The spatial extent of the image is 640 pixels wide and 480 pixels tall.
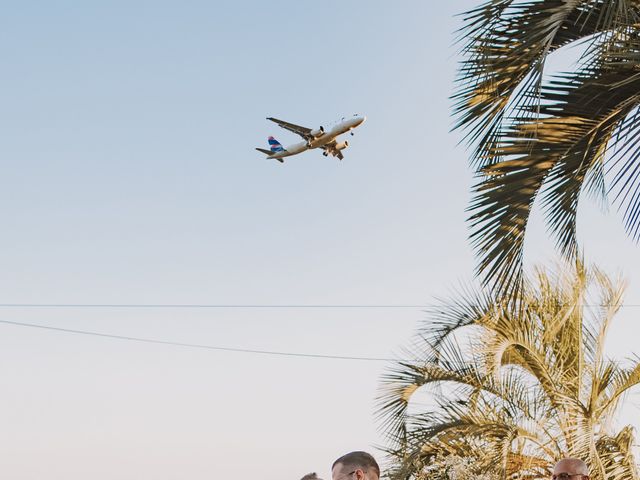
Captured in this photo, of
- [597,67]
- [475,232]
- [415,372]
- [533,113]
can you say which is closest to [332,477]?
[475,232]

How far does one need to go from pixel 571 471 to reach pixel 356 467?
2745 mm

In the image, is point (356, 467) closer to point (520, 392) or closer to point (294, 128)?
point (520, 392)

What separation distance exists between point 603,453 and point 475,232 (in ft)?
15.7

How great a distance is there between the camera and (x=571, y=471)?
219 inches

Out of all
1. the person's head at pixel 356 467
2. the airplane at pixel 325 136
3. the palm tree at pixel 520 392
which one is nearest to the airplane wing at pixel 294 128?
the airplane at pixel 325 136

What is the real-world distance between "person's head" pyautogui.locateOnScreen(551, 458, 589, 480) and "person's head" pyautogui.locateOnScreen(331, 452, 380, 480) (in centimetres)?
265

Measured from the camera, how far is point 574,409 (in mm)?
9172

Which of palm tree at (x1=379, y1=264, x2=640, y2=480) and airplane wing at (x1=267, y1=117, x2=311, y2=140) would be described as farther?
airplane wing at (x1=267, y1=117, x2=311, y2=140)

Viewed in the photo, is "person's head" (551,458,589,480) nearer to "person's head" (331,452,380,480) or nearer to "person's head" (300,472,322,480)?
"person's head" (300,472,322,480)

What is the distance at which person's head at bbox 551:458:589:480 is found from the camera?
5.54m

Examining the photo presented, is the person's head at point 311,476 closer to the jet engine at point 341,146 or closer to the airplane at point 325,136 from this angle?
the airplane at point 325,136

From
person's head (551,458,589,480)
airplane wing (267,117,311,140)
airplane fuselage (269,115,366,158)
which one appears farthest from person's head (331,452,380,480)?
airplane fuselage (269,115,366,158)

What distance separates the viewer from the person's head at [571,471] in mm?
5543

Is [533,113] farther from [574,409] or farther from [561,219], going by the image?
[574,409]
